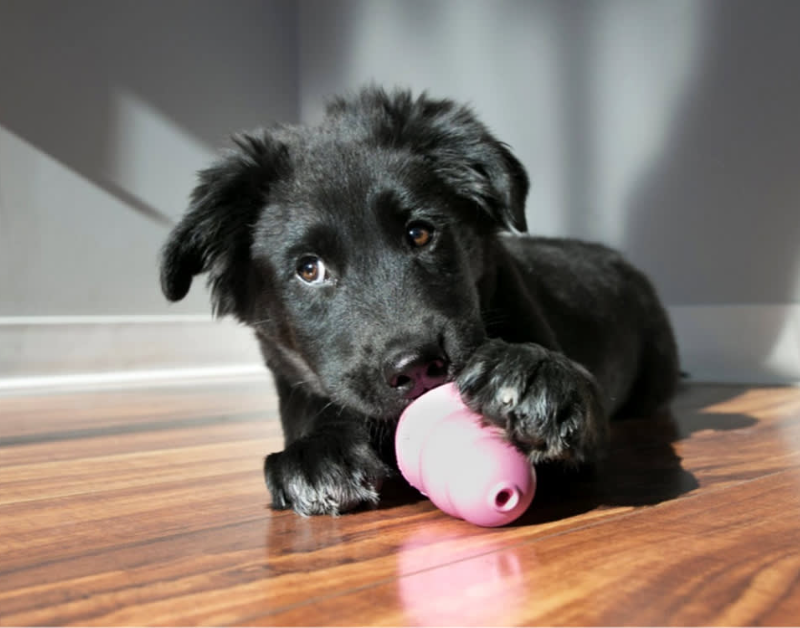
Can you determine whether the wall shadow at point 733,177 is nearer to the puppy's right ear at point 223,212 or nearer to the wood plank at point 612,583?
the puppy's right ear at point 223,212

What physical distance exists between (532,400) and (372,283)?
51 cm

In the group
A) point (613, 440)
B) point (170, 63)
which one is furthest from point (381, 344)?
point (170, 63)

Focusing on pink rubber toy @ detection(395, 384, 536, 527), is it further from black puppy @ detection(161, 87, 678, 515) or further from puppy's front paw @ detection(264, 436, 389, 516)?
puppy's front paw @ detection(264, 436, 389, 516)

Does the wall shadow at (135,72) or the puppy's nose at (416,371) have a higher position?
the wall shadow at (135,72)

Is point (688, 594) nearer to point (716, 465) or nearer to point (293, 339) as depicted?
point (716, 465)

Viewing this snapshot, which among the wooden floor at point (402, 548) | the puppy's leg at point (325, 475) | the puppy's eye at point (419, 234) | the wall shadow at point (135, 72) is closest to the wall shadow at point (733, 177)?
the wooden floor at point (402, 548)

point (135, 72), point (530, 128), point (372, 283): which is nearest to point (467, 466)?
point (372, 283)

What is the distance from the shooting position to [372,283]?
5.78ft

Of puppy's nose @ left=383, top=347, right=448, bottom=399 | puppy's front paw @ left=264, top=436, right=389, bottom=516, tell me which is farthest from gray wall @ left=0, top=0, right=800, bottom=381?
puppy's front paw @ left=264, top=436, right=389, bottom=516

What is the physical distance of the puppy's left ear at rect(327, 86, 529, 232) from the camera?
80.1 inches

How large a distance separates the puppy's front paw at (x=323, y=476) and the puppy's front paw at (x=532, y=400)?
0.99ft

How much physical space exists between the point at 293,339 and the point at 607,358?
1161mm

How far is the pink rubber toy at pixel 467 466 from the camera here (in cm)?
137

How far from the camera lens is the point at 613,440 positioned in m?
2.46
